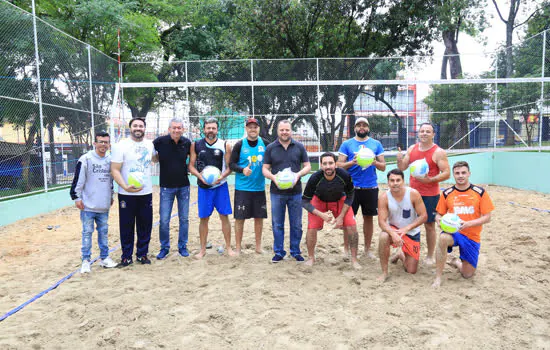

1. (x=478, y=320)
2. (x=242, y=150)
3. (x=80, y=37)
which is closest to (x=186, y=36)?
(x=80, y=37)

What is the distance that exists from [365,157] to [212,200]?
5.98 feet

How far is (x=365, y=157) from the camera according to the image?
14.3 ft

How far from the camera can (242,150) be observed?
184 inches

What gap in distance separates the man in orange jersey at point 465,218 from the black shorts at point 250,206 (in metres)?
1.96

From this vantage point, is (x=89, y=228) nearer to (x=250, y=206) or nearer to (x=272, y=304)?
(x=250, y=206)

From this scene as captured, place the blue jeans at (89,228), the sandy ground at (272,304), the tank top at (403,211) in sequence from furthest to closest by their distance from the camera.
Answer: the blue jeans at (89,228) < the tank top at (403,211) < the sandy ground at (272,304)

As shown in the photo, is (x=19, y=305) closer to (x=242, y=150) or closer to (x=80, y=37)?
(x=242, y=150)

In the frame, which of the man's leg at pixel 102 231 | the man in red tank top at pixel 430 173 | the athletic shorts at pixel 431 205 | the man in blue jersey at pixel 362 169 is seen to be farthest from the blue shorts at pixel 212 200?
the athletic shorts at pixel 431 205

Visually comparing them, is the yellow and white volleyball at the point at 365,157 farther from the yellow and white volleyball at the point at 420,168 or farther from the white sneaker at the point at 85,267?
the white sneaker at the point at 85,267

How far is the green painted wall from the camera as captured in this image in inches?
285

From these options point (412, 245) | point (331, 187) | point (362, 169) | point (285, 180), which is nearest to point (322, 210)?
point (331, 187)

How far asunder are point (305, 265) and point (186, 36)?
50.5ft

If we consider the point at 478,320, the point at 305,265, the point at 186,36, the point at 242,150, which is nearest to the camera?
the point at 478,320

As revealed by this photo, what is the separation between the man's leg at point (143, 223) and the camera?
14.5 ft
